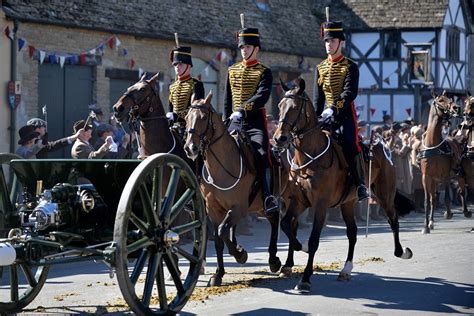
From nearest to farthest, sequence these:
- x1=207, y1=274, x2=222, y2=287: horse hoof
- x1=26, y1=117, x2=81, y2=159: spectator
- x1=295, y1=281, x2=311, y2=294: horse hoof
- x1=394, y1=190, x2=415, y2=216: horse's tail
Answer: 1. x1=295, y1=281, x2=311, y2=294: horse hoof
2. x1=207, y1=274, x2=222, y2=287: horse hoof
3. x1=394, y1=190, x2=415, y2=216: horse's tail
4. x1=26, y1=117, x2=81, y2=159: spectator

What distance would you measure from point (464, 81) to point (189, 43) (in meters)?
17.3

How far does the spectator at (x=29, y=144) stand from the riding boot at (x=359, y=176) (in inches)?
208

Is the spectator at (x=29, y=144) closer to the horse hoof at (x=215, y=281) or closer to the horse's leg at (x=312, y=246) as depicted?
the horse hoof at (x=215, y=281)

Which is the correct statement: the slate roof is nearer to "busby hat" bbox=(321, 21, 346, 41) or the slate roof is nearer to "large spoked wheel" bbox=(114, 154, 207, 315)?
"busby hat" bbox=(321, 21, 346, 41)

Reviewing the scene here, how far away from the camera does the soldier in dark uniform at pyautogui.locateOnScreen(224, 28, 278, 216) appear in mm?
12109

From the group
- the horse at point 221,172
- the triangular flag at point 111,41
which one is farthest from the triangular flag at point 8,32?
the horse at point 221,172

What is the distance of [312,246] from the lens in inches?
453

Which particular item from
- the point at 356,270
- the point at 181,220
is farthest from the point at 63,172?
the point at 356,270

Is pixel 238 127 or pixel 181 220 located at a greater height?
pixel 238 127

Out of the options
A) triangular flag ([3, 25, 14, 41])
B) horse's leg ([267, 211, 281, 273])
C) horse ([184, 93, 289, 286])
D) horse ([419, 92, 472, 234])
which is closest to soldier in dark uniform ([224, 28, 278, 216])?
horse ([184, 93, 289, 286])

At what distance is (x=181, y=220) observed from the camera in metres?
13.0

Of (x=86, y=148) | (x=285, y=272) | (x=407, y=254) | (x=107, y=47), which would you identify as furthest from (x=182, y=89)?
(x=107, y=47)

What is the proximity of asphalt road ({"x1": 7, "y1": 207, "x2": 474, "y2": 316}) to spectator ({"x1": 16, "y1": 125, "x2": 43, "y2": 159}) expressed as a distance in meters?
1.96

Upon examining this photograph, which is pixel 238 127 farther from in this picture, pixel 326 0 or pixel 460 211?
pixel 326 0
